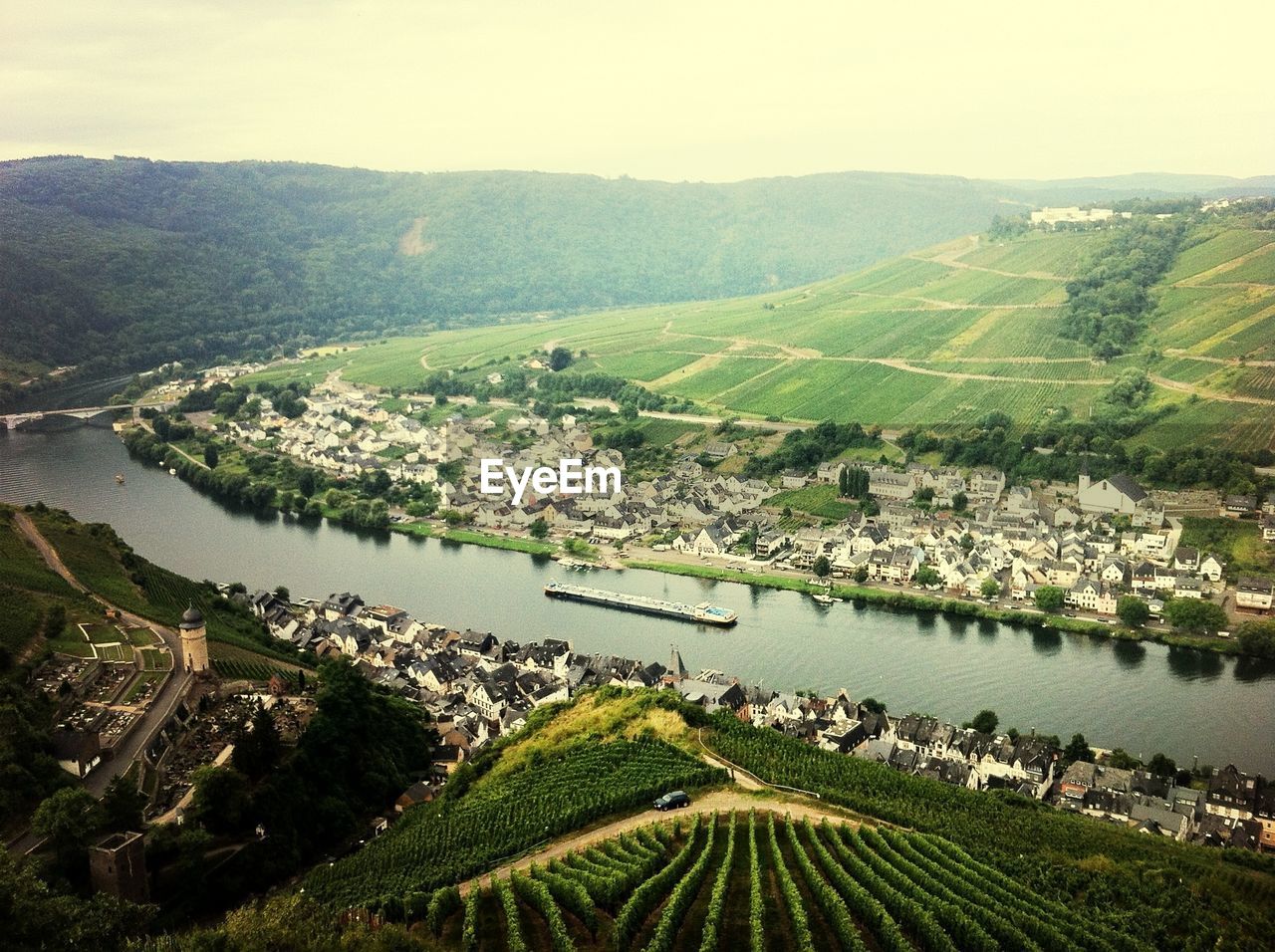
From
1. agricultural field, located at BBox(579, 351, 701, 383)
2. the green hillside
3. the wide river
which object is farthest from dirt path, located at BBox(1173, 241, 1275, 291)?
the green hillside

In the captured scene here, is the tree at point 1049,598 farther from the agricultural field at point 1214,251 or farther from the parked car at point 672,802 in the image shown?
the agricultural field at point 1214,251

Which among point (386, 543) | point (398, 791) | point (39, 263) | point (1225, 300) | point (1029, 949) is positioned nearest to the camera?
point (1029, 949)

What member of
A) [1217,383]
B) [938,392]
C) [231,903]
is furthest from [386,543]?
[1217,383]

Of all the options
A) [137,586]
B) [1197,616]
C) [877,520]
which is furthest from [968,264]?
[137,586]

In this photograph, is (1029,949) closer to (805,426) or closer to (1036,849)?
(1036,849)

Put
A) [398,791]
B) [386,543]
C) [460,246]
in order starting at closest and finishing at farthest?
[398,791] < [386,543] < [460,246]

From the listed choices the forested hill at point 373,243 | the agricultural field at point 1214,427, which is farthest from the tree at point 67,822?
the forested hill at point 373,243

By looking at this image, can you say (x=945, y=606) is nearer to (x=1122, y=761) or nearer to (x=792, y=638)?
(x=792, y=638)
